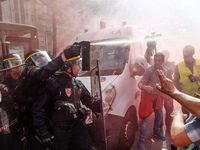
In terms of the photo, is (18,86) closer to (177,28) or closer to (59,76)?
(59,76)

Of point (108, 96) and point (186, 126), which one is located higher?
point (186, 126)

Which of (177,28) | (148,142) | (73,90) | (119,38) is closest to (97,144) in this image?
(73,90)

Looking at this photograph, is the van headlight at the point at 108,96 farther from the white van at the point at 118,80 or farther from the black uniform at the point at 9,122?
the black uniform at the point at 9,122

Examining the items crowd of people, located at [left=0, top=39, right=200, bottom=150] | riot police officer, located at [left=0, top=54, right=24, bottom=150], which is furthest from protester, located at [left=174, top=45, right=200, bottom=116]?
riot police officer, located at [left=0, top=54, right=24, bottom=150]

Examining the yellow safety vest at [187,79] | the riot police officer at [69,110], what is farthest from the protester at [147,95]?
the riot police officer at [69,110]

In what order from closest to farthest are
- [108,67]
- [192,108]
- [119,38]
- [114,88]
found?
1. [192,108]
2. [114,88]
3. [108,67]
4. [119,38]

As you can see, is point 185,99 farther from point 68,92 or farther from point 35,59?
point 35,59

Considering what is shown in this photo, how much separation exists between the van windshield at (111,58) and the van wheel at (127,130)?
828 mm

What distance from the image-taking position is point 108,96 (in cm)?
264

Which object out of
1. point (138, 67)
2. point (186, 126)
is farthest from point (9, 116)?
point (138, 67)

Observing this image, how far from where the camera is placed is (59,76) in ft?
7.20

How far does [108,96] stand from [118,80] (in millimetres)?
361

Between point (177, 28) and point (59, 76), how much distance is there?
14.1 m

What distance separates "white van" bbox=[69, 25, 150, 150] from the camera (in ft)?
8.70
